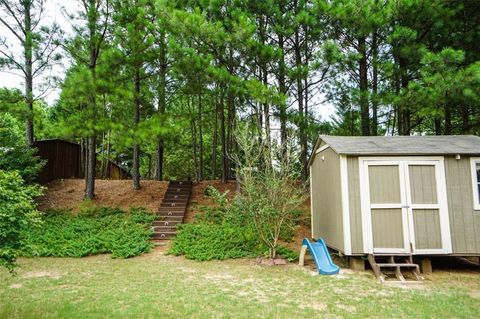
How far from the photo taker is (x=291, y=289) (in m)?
5.52

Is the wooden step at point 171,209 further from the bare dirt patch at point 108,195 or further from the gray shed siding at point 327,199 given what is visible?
the gray shed siding at point 327,199

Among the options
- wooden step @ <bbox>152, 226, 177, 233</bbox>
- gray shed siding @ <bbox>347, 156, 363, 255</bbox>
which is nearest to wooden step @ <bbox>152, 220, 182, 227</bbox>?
wooden step @ <bbox>152, 226, 177, 233</bbox>

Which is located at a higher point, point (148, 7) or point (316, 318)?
point (148, 7)

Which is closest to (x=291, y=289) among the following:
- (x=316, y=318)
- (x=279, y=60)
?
(x=316, y=318)

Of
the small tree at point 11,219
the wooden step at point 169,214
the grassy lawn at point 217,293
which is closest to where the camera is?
the small tree at point 11,219

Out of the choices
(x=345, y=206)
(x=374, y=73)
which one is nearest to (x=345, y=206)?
(x=345, y=206)

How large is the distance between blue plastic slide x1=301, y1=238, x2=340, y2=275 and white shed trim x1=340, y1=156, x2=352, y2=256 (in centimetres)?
41

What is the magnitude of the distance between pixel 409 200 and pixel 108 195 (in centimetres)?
1051

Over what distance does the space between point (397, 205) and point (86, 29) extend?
1160 centimetres

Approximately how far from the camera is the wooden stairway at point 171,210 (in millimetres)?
9938

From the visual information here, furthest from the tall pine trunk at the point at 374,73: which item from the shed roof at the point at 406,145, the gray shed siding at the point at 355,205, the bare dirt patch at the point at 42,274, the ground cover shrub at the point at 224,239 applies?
the bare dirt patch at the point at 42,274

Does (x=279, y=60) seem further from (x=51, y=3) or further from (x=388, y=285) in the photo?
(x=51, y=3)

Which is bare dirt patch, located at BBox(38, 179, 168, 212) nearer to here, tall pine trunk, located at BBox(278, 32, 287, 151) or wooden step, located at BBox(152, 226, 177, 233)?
wooden step, located at BBox(152, 226, 177, 233)

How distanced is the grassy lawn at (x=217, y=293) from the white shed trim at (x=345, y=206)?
58 cm
